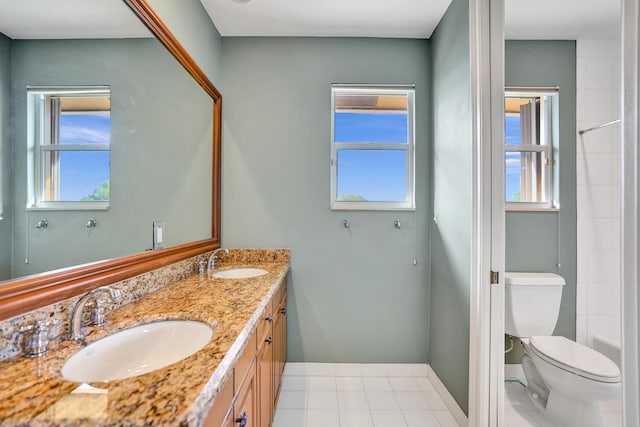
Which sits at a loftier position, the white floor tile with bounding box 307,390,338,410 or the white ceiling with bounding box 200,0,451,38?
the white ceiling with bounding box 200,0,451,38

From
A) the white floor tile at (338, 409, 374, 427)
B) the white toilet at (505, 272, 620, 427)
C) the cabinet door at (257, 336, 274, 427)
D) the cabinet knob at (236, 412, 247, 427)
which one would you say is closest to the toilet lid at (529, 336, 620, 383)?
the white toilet at (505, 272, 620, 427)

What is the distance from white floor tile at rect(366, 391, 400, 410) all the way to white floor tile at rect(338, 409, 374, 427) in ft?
0.32

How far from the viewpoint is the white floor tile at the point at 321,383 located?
2.06 m

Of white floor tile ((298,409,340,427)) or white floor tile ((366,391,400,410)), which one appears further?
white floor tile ((366,391,400,410))

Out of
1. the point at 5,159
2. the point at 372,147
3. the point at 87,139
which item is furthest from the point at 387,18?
the point at 5,159

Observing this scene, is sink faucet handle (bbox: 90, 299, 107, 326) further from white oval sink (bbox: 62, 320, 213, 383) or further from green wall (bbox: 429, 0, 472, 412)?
green wall (bbox: 429, 0, 472, 412)

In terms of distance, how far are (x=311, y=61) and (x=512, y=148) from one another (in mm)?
1779

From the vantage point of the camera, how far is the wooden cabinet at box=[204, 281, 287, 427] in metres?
0.82

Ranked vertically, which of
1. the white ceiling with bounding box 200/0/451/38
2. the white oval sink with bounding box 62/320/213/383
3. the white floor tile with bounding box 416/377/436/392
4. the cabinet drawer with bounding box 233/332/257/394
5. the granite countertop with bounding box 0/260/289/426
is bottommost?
the white floor tile with bounding box 416/377/436/392

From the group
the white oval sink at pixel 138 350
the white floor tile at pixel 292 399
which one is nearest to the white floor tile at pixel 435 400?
the white floor tile at pixel 292 399

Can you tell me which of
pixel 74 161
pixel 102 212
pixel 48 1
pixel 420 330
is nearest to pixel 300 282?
pixel 420 330

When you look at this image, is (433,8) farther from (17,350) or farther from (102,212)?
(17,350)

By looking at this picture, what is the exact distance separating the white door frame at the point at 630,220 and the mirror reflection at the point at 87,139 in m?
1.67

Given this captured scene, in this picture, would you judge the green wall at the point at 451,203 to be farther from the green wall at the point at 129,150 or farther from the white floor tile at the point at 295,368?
the green wall at the point at 129,150
